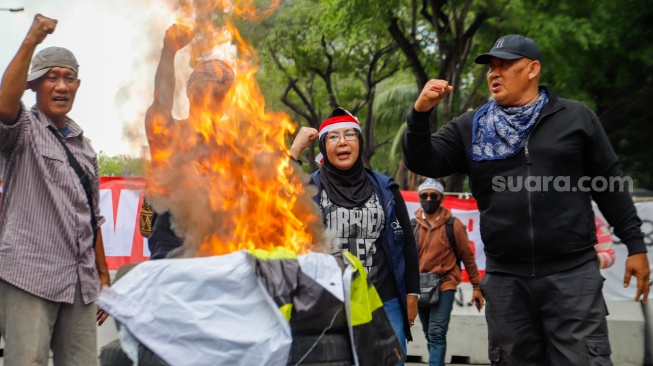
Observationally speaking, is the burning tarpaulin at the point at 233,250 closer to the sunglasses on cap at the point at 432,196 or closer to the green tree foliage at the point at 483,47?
the sunglasses on cap at the point at 432,196

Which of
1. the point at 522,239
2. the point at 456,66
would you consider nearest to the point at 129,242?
the point at 522,239

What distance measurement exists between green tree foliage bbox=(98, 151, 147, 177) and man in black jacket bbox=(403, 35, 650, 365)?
4.89 feet

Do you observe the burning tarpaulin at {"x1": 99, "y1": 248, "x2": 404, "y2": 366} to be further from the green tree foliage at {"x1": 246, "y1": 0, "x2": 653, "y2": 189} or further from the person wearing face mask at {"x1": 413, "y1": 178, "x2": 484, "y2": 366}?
the green tree foliage at {"x1": 246, "y1": 0, "x2": 653, "y2": 189}

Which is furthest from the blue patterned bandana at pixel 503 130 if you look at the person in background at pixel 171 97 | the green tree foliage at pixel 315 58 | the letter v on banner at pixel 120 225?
the green tree foliage at pixel 315 58

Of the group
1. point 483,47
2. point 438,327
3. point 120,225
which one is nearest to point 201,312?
point 438,327

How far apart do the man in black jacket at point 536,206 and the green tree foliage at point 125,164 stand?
1491 millimetres

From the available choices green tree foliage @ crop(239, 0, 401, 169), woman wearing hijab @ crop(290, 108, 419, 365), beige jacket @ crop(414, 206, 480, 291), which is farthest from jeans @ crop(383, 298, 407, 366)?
green tree foliage @ crop(239, 0, 401, 169)

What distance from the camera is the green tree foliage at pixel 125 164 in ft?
14.8

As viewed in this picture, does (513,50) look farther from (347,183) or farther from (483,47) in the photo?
(483,47)

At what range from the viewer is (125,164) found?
4.86m

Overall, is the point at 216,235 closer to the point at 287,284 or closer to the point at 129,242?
the point at 287,284

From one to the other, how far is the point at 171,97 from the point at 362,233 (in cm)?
151

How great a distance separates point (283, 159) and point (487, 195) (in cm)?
118

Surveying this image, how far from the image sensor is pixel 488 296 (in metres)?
4.74
